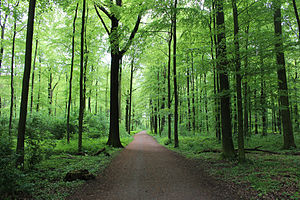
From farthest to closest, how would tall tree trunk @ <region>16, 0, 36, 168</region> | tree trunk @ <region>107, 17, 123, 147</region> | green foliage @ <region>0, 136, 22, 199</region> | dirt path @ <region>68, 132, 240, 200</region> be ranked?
tree trunk @ <region>107, 17, 123, 147</region> < tall tree trunk @ <region>16, 0, 36, 168</region> < dirt path @ <region>68, 132, 240, 200</region> < green foliage @ <region>0, 136, 22, 199</region>

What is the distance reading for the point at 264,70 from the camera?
19.9ft

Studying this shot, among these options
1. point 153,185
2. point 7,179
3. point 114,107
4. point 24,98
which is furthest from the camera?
point 114,107

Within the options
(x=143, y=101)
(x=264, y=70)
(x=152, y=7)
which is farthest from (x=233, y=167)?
(x=143, y=101)

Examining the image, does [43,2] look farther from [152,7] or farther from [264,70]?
[264,70]

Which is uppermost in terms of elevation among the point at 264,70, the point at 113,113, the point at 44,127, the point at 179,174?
the point at 264,70

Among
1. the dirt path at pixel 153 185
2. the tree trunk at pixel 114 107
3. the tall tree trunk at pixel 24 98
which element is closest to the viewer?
the dirt path at pixel 153 185

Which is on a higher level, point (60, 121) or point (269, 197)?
point (60, 121)

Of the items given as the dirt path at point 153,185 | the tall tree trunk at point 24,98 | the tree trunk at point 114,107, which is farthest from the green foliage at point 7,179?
the tree trunk at point 114,107

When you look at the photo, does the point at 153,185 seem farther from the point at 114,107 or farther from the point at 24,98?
the point at 114,107

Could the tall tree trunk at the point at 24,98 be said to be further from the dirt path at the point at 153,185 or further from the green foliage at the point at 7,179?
the dirt path at the point at 153,185

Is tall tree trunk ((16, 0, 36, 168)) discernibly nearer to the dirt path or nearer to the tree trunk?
the dirt path

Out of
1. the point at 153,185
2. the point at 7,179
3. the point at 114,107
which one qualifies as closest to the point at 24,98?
the point at 7,179

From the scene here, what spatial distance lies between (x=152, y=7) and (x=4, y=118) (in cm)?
1811

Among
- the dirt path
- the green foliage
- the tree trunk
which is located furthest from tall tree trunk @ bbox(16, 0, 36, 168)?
the tree trunk
